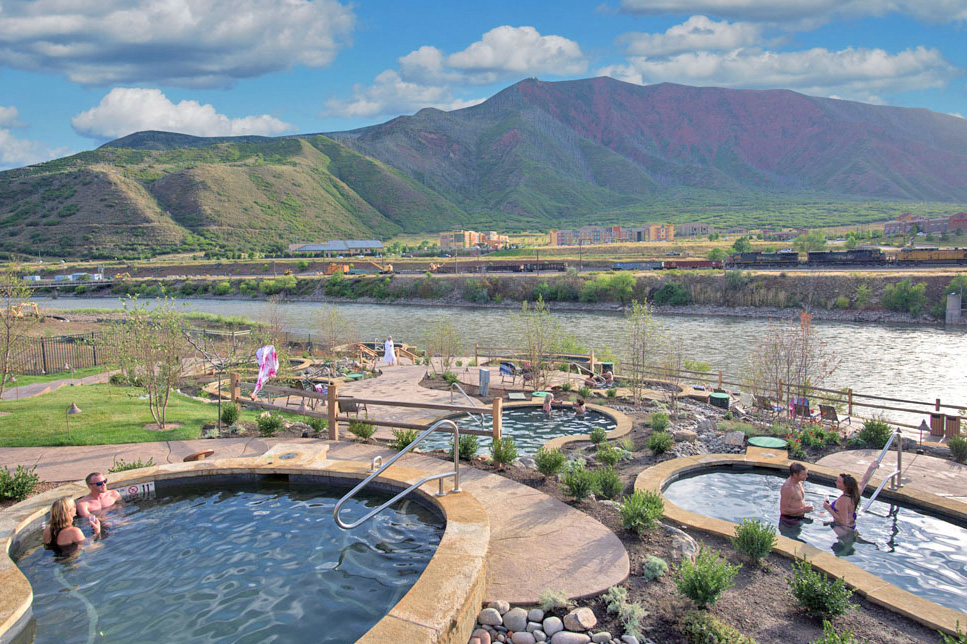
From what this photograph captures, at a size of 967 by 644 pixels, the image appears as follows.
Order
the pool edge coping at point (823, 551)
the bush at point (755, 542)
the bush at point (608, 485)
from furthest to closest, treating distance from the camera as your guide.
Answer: the bush at point (608, 485) < the bush at point (755, 542) < the pool edge coping at point (823, 551)

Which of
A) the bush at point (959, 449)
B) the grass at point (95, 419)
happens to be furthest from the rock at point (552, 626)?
the bush at point (959, 449)

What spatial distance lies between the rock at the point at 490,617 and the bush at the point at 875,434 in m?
10.1

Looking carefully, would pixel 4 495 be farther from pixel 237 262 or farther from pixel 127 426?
pixel 237 262

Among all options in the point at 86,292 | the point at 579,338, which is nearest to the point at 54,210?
the point at 86,292

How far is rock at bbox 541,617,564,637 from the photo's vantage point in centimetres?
483

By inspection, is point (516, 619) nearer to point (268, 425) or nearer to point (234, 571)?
point (234, 571)

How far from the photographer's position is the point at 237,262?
9081 centimetres

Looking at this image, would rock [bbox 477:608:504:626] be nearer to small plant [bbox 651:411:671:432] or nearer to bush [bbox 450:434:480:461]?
bush [bbox 450:434:480:461]

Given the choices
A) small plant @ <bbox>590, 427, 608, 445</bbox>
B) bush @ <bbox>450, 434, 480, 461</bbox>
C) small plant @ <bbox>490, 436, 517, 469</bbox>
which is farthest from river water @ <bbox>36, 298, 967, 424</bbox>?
small plant @ <bbox>490, 436, 517, 469</bbox>

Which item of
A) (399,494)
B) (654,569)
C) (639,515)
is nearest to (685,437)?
(639,515)

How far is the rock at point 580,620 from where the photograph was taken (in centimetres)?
486

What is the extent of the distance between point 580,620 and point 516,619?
21.0 inches

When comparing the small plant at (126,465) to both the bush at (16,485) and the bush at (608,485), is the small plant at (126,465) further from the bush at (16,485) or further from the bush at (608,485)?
the bush at (608,485)

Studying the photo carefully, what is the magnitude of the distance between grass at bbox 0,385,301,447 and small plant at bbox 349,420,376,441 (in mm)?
3184
